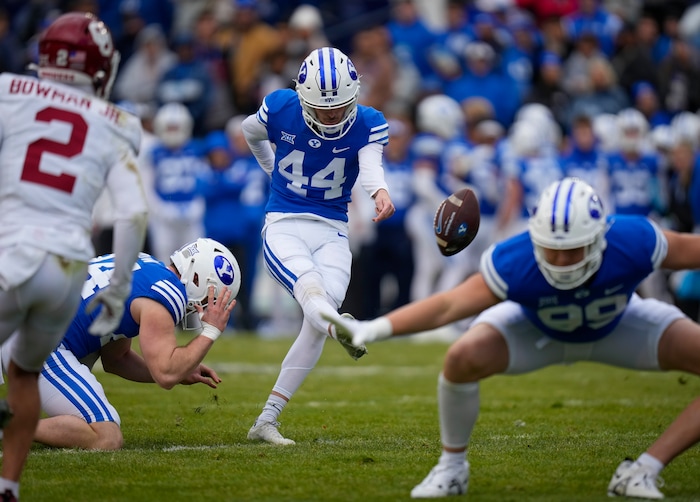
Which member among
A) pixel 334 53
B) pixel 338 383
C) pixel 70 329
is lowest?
pixel 338 383

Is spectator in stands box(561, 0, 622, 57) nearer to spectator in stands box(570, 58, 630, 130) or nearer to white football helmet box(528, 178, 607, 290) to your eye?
spectator in stands box(570, 58, 630, 130)

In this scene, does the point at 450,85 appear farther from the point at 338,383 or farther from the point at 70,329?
the point at 70,329

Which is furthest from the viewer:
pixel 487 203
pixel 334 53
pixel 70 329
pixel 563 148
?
pixel 563 148

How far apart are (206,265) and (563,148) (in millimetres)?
9406

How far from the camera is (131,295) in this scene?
5.60m

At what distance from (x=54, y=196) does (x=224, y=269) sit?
1.74 metres

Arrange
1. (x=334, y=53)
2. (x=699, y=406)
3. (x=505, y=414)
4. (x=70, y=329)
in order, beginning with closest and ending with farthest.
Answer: (x=699, y=406)
(x=70, y=329)
(x=334, y=53)
(x=505, y=414)

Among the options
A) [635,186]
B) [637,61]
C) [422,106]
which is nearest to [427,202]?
[422,106]

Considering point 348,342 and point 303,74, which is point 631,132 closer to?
point 303,74

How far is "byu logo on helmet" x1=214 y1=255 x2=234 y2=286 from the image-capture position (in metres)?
5.91

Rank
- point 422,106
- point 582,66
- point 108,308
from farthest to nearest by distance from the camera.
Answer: point 582,66
point 422,106
point 108,308

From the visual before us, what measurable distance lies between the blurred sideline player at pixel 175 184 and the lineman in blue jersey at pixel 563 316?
352 inches

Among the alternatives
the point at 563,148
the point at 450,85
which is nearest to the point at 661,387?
the point at 563,148

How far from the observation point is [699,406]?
4496 mm
